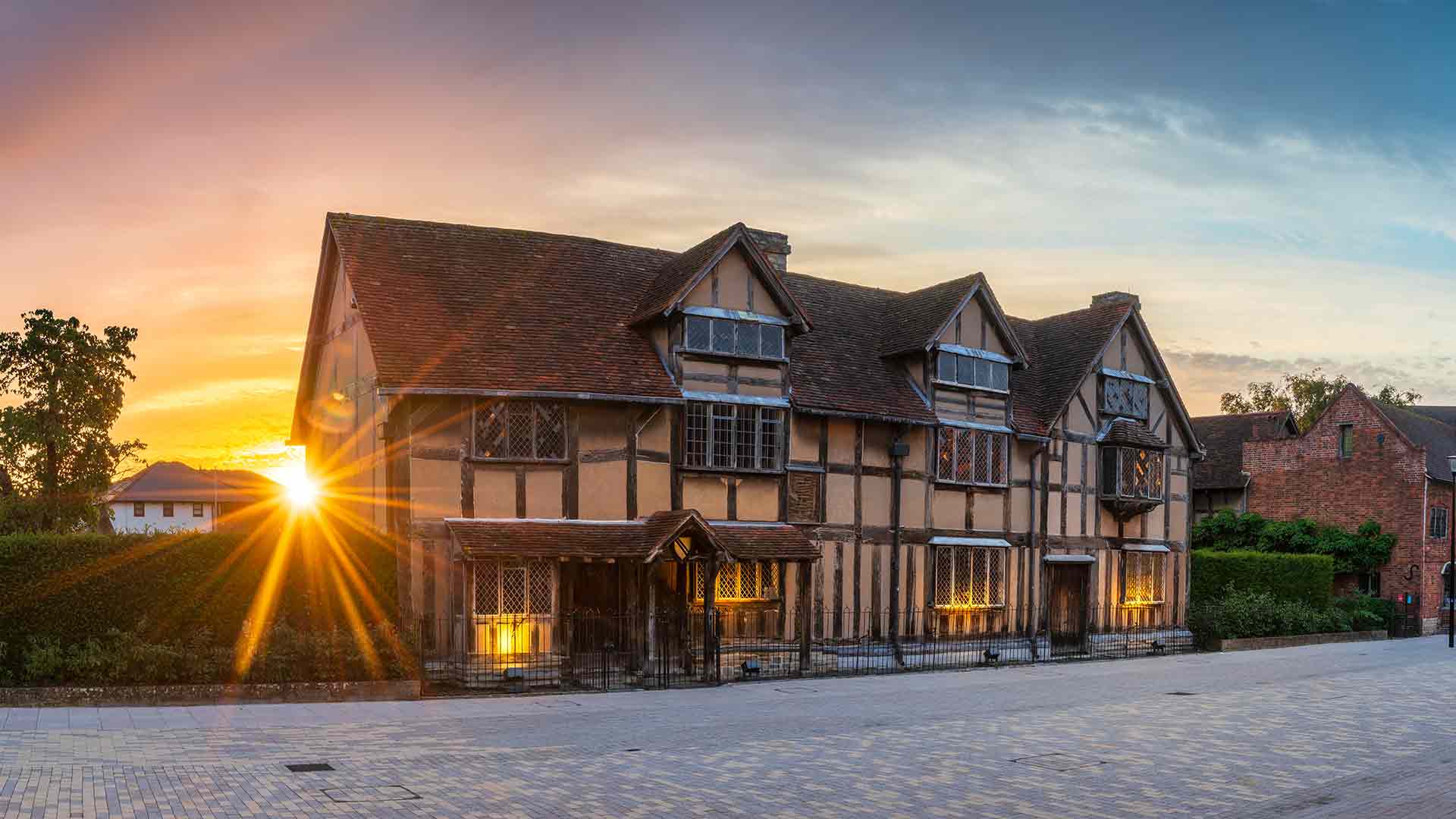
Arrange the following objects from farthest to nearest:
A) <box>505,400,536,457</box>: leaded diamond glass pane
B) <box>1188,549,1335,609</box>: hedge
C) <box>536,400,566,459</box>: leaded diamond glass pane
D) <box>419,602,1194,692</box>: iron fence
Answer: <box>1188,549,1335,609</box>: hedge
<box>536,400,566,459</box>: leaded diamond glass pane
<box>505,400,536,457</box>: leaded diamond glass pane
<box>419,602,1194,692</box>: iron fence

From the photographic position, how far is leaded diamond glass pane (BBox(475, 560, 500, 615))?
918 inches

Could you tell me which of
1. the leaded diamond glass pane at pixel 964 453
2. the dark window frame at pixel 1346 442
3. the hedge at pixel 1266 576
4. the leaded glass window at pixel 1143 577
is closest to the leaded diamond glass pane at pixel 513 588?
the leaded diamond glass pane at pixel 964 453

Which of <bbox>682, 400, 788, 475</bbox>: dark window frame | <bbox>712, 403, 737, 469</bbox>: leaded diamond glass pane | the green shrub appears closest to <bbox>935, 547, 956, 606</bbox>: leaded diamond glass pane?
<bbox>682, 400, 788, 475</bbox>: dark window frame

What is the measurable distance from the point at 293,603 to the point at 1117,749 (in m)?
13.1

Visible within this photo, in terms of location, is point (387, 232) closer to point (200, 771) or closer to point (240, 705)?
point (240, 705)

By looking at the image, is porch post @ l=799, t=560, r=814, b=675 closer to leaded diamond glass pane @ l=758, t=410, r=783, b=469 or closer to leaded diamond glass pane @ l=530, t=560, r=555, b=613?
leaded diamond glass pane @ l=758, t=410, r=783, b=469

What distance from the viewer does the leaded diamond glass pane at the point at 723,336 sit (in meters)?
26.3

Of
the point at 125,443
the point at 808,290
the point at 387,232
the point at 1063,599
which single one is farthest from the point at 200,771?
the point at 125,443

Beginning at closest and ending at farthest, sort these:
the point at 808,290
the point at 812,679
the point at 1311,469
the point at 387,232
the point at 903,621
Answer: the point at 812,679, the point at 387,232, the point at 903,621, the point at 808,290, the point at 1311,469

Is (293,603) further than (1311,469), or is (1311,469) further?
(1311,469)

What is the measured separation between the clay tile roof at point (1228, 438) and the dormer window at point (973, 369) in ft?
62.7

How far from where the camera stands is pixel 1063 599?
32625 millimetres

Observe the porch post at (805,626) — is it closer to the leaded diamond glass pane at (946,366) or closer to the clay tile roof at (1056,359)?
the leaded diamond glass pane at (946,366)

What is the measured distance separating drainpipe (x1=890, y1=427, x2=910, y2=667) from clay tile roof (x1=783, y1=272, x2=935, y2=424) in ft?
3.38
